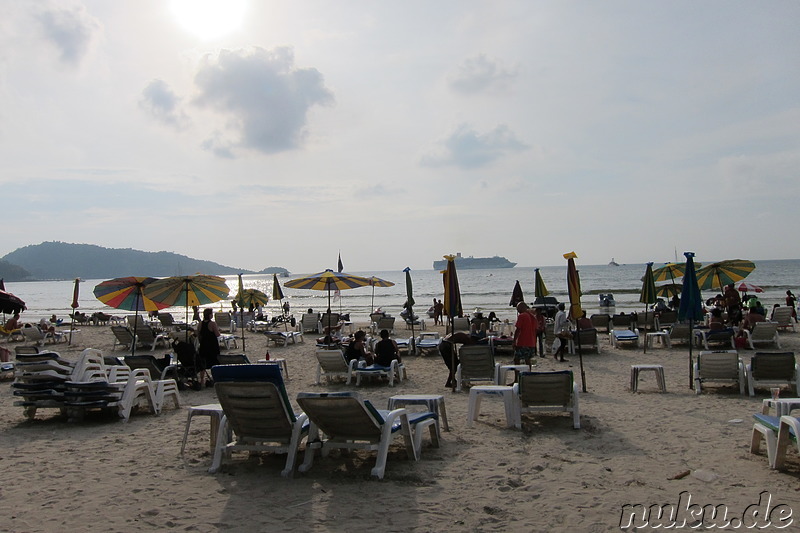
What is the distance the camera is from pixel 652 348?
13.8m

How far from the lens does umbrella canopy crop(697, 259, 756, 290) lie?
537 inches

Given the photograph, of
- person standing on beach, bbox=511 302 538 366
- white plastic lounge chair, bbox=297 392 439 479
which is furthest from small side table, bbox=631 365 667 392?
white plastic lounge chair, bbox=297 392 439 479

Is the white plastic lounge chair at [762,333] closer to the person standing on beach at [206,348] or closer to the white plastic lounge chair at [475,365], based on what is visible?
the white plastic lounge chair at [475,365]

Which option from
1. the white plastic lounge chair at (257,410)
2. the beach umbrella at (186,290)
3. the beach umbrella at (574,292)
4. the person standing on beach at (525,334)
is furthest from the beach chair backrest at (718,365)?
the beach umbrella at (186,290)

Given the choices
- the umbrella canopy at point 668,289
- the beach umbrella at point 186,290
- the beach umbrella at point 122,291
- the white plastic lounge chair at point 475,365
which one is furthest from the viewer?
the umbrella canopy at point 668,289

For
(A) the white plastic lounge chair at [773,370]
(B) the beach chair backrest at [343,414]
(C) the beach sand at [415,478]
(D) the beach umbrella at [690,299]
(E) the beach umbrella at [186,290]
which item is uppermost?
(E) the beach umbrella at [186,290]

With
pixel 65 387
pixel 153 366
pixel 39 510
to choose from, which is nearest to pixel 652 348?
pixel 153 366

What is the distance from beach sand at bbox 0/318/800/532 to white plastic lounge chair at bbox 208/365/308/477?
21 cm

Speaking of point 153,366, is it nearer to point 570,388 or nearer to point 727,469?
point 570,388

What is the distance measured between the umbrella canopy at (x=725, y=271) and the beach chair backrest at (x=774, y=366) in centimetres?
584

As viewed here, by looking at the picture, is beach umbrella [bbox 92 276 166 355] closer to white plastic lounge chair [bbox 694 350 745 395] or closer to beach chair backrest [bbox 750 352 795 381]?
white plastic lounge chair [bbox 694 350 745 395]

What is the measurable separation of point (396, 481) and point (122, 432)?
138 inches

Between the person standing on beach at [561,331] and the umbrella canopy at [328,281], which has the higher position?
the umbrella canopy at [328,281]

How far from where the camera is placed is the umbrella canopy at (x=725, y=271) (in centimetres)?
1365
